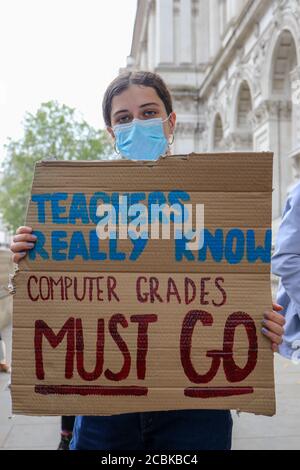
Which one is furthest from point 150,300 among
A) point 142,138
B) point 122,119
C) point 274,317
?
point 122,119

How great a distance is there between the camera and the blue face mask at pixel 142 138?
2027 mm

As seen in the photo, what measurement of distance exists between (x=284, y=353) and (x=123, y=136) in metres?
1.08

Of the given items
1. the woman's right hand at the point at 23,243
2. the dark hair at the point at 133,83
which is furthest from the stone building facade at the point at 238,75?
the woman's right hand at the point at 23,243

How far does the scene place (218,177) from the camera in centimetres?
171

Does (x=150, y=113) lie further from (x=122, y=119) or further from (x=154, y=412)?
(x=154, y=412)

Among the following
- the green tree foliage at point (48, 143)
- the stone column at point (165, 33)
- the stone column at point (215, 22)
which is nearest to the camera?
the stone column at point (215, 22)

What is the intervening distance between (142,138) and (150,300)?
25.3 inches

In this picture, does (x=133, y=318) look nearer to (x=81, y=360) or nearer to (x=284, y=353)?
(x=81, y=360)

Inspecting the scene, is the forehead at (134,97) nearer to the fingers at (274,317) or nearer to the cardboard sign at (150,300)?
the cardboard sign at (150,300)

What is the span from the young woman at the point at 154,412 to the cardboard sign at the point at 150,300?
104mm

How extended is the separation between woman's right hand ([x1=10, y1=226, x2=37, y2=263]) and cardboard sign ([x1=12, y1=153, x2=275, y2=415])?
0.9 inches

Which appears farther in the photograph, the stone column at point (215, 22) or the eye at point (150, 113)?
the stone column at point (215, 22)

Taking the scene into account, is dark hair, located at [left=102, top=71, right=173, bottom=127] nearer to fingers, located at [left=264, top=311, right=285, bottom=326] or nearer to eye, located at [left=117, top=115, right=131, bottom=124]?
eye, located at [left=117, top=115, right=131, bottom=124]
